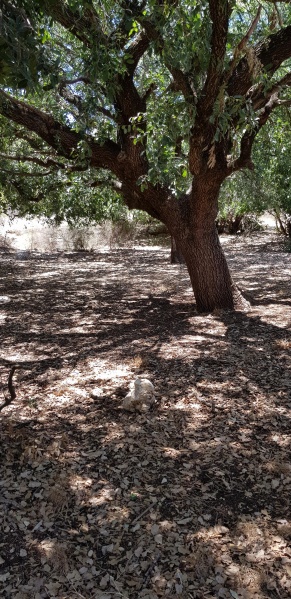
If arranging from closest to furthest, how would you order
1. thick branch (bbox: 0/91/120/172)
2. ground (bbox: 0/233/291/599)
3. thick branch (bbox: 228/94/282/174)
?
ground (bbox: 0/233/291/599) < thick branch (bbox: 228/94/282/174) < thick branch (bbox: 0/91/120/172)

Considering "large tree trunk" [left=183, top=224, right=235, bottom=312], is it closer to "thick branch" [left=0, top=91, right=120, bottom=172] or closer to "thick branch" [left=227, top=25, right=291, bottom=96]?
"thick branch" [left=0, top=91, right=120, bottom=172]

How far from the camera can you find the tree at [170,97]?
418cm

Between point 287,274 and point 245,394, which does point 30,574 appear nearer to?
point 245,394

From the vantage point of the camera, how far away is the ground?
211cm

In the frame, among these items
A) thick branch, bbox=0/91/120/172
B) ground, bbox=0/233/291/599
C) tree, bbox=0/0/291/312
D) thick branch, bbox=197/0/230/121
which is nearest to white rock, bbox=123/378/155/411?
ground, bbox=0/233/291/599

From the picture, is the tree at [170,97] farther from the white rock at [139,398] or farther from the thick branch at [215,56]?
the white rock at [139,398]

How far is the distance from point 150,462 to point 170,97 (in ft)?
12.2

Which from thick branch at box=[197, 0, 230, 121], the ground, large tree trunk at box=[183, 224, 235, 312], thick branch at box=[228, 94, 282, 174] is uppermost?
thick branch at box=[197, 0, 230, 121]

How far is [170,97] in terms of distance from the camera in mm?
5074

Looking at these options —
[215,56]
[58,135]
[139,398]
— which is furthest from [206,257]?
[139,398]

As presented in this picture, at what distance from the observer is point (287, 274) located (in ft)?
31.8

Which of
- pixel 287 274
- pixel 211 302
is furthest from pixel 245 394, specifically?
pixel 287 274

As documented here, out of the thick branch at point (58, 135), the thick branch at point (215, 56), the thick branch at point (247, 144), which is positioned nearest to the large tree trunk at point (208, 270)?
the thick branch at point (247, 144)

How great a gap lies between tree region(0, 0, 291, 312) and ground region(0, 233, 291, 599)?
137 cm
